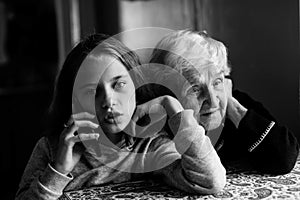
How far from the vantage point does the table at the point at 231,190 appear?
0.76m

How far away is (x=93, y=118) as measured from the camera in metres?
0.79

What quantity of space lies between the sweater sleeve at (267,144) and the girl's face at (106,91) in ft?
0.82

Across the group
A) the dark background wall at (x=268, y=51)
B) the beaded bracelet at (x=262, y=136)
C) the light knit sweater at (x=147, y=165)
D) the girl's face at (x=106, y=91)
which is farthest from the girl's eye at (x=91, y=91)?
the dark background wall at (x=268, y=51)

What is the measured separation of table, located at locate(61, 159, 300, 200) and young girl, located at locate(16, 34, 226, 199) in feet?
0.06

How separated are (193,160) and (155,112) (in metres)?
0.13

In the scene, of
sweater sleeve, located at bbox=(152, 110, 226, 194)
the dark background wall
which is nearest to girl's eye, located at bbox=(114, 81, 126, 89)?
sweater sleeve, located at bbox=(152, 110, 226, 194)

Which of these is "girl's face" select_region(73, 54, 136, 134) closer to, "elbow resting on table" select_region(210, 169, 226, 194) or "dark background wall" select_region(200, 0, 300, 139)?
"elbow resting on table" select_region(210, 169, 226, 194)

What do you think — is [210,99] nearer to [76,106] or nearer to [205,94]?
[205,94]

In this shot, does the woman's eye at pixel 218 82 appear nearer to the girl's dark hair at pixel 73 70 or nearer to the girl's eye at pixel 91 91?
the girl's dark hair at pixel 73 70

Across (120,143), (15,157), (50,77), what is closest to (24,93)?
(50,77)

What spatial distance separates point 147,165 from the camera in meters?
0.84

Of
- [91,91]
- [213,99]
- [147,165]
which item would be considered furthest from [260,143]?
[91,91]

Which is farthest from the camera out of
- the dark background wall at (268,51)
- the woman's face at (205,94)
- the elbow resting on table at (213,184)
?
the dark background wall at (268,51)

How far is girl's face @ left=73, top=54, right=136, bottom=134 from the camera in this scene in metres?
0.78
